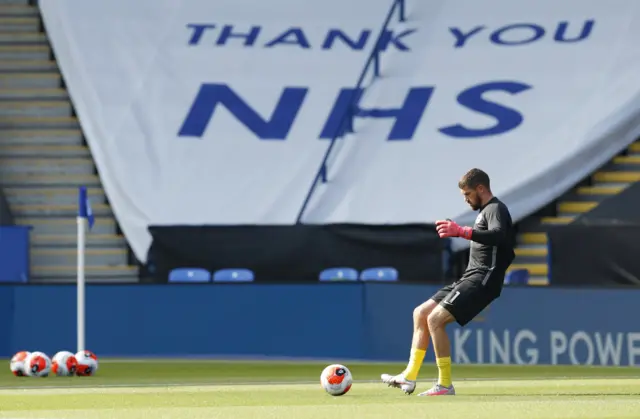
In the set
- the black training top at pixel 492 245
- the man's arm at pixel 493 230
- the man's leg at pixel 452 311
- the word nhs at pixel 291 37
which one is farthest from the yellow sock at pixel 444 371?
the word nhs at pixel 291 37

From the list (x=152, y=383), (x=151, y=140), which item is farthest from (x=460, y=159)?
(x=152, y=383)

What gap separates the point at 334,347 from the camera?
69.7ft

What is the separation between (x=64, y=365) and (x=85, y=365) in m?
0.23

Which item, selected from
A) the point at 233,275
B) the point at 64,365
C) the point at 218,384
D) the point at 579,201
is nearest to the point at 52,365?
the point at 64,365

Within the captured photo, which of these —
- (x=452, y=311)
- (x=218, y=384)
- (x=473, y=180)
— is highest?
(x=473, y=180)

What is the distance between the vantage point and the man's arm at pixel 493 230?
12203mm

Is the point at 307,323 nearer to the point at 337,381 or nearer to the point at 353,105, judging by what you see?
the point at 353,105

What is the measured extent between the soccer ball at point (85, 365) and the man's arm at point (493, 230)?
6366 mm

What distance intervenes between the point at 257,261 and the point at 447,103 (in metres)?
4.57

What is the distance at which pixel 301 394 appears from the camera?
530 inches

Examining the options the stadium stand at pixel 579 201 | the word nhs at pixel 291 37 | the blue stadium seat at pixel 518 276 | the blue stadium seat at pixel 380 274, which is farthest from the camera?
the word nhs at pixel 291 37

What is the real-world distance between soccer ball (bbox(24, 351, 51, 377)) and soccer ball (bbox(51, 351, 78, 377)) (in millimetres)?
83

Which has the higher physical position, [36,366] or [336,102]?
[336,102]

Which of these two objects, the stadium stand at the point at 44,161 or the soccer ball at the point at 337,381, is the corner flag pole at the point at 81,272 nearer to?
the soccer ball at the point at 337,381
